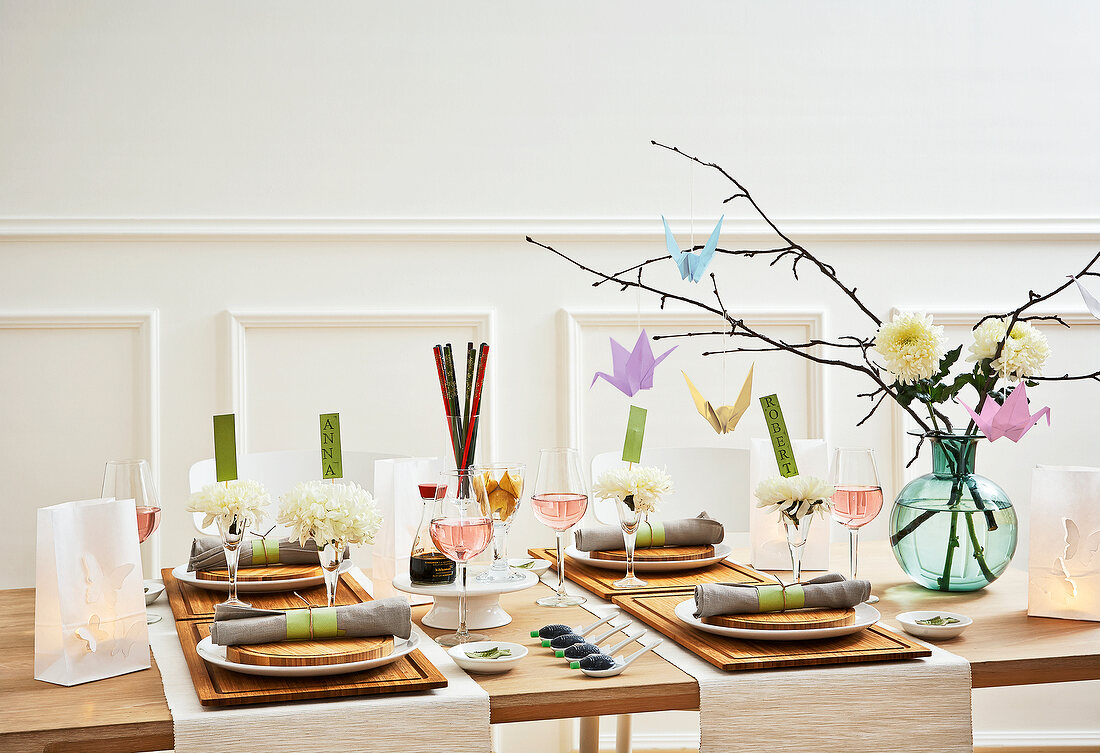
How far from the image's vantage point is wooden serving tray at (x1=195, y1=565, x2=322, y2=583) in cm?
148

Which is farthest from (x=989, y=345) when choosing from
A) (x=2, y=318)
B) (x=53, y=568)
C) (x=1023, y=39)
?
(x=2, y=318)

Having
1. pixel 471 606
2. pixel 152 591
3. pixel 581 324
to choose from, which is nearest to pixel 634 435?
pixel 471 606

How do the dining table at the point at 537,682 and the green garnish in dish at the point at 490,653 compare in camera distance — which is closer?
the dining table at the point at 537,682

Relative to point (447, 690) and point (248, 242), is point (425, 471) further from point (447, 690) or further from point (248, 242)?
point (248, 242)

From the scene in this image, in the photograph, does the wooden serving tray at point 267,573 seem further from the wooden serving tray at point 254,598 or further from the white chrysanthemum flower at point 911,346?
the white chrysanthemum flower at point 911,346

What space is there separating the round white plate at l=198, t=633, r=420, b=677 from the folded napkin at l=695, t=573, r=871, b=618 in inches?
14.1

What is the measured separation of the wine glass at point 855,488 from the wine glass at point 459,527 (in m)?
0.54

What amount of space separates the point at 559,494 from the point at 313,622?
425 millimetres

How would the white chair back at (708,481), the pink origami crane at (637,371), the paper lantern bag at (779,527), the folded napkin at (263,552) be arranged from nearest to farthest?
the folded napkin at (263,552) → the paper lantern bag at (779,527) → the pink origami crane at (637,371) → the white chair back at (708,481)

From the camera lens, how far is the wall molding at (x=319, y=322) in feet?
8.48

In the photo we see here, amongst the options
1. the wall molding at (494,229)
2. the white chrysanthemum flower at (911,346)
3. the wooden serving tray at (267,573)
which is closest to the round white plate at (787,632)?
the white chrysanthemum flower at (911,346)

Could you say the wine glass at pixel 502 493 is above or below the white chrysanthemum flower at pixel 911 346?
below

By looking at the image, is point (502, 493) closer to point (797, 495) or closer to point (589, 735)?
point (797, 495)

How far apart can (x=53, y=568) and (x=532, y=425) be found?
165 cm
